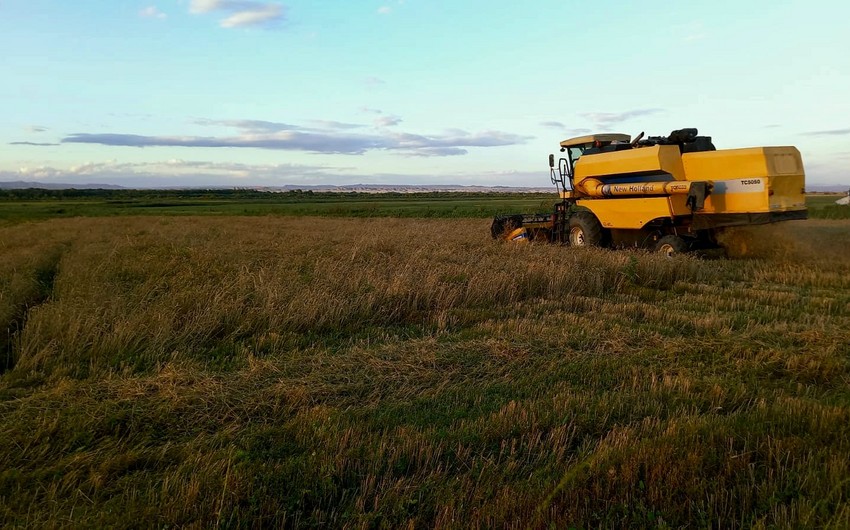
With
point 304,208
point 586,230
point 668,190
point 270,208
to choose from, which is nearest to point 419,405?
point 668,190

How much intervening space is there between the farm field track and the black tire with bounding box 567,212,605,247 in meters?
5.53

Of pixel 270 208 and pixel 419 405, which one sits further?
pixel 270 208

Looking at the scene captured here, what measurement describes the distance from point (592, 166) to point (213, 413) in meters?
12.4

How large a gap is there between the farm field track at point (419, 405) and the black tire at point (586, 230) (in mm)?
5531

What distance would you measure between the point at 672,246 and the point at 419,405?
9.81 m

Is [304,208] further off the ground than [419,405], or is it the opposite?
[304,208]

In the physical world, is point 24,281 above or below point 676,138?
below

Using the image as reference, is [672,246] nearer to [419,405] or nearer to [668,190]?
[668,190]

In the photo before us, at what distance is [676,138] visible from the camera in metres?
12.8

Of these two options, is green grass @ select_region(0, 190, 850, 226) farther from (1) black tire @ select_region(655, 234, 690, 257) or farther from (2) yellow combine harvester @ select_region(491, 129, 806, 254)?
(1) black tire @ select_region(655, 234, 690, 257)

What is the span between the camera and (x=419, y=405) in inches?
177

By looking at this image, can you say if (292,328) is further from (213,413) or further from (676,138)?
(676,138)

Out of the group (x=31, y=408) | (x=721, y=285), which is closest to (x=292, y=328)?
(x=31, y=408)

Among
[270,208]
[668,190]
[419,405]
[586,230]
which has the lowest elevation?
[419,405]
